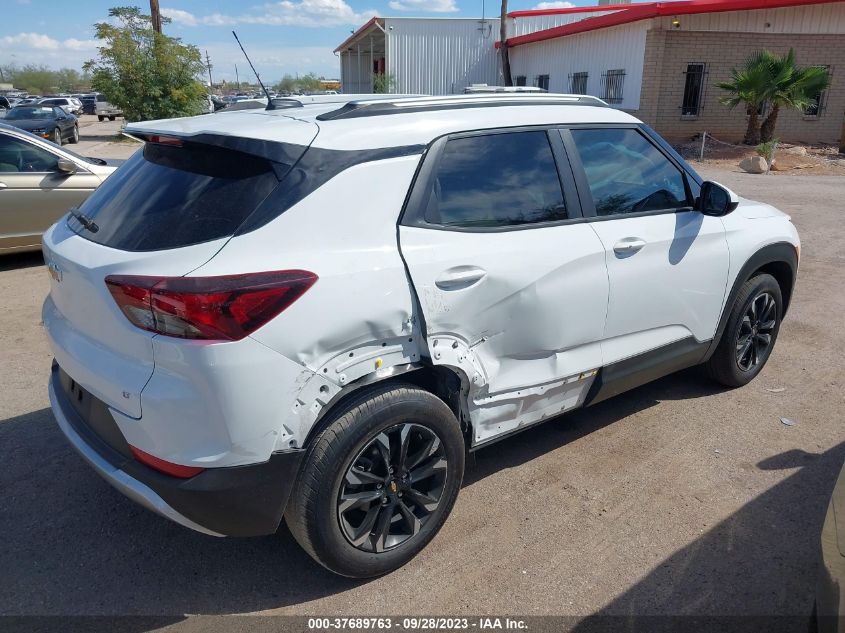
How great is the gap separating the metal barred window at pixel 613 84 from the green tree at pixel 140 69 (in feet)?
49.1

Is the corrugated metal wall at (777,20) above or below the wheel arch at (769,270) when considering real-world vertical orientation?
above

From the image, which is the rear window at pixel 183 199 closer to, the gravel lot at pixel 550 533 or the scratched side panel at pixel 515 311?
the scratched side panel at pixel 515 311

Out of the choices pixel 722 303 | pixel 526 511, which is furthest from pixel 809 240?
pixel 526 511

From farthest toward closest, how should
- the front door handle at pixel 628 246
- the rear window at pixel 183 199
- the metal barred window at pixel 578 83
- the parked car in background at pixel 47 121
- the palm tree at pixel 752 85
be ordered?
the metal barred window at pixel 578 83, the parked car in background at pixel 47 121, the palm tree at pixel 752 85, the front door handle at pixel 628 246, the rear window at pixel 183 199

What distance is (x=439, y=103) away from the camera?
3.09 metres

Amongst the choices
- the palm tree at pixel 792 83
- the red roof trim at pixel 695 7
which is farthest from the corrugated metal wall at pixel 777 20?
the palm tree at pixel 792 83

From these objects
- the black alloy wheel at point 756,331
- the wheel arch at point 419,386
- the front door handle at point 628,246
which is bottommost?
the black alloy wheel at point 756,331

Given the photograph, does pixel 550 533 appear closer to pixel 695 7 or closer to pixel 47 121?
pixel 695 7

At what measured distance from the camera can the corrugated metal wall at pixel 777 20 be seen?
844 inches

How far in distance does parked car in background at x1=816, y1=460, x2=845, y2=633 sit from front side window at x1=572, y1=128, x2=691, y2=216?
5.79ft

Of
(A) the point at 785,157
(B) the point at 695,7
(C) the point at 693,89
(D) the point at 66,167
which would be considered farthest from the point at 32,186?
(C) the point at 693,89

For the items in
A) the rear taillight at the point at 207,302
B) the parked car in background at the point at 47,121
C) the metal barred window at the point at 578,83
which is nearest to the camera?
the rear taillight at the point at 207,302

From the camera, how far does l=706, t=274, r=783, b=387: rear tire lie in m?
4.30

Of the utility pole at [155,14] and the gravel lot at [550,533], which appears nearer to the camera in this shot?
the gravel lot at [550,533]
